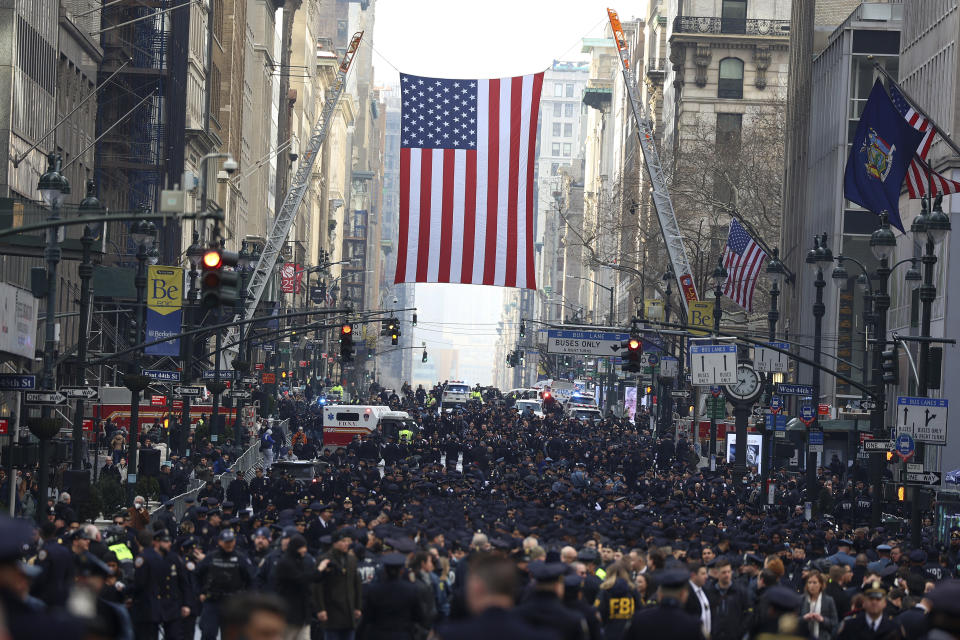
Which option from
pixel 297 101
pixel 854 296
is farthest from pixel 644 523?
pixel 297 101

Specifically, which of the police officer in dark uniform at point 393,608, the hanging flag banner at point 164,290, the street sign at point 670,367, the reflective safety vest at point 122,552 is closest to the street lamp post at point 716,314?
the street sign at point 670,367

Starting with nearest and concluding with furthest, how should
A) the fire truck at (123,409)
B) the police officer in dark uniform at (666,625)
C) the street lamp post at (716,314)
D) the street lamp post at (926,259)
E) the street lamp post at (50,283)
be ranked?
the police officer in dark uniform at (666,625)
the street lamp post at (50,283)
the street lamp post at (926,259)
the street lamp post at (716,314)
the fire truck at (123,409)

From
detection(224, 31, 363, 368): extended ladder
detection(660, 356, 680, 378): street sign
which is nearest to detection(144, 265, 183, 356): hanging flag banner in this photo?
detection(660, 356, 680, 378): street sign

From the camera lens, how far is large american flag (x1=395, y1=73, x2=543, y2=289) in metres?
41.5

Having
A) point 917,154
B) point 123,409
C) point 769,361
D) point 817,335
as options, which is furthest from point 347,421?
point 917,154

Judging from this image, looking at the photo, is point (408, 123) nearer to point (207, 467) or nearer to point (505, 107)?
point (505, 107)

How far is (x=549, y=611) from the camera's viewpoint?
1043 centimetres

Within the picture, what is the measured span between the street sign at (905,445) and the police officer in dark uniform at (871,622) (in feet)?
47.4

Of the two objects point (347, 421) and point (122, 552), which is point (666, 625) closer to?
point (122, 552)

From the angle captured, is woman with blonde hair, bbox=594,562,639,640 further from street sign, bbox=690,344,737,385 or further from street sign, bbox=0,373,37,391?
street sign, bbox=690,344,737,385

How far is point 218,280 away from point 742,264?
34723mm

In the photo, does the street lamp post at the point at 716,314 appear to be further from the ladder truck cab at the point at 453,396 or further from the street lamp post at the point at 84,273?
the ladder truck cab at the point at 453,396

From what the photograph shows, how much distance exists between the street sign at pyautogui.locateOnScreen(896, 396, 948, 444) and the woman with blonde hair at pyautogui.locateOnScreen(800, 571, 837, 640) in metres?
12.6

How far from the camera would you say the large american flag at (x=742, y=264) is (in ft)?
179
